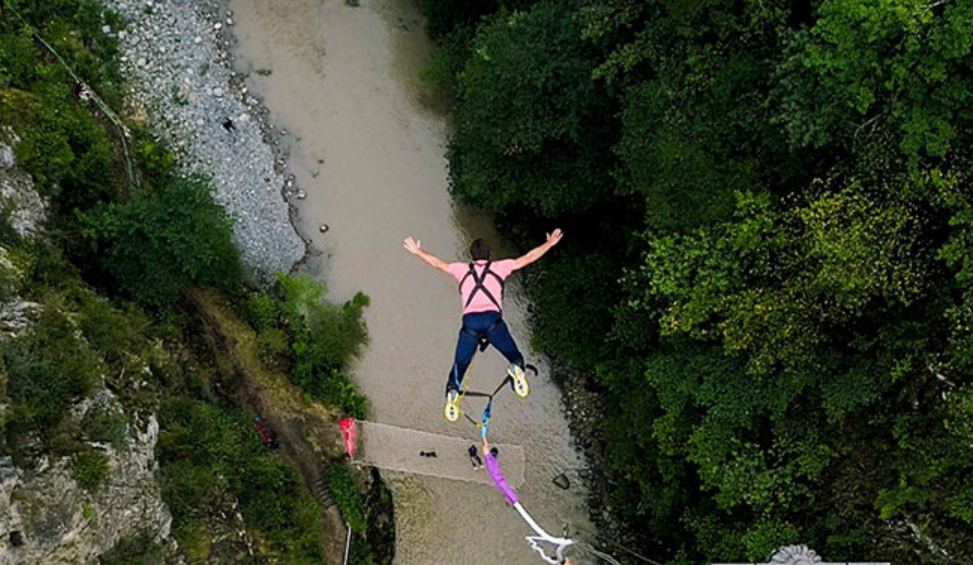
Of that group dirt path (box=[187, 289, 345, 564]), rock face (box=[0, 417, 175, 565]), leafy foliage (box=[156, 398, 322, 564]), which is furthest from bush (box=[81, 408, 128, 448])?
dirt path (box=[187, 289, 345, 564])

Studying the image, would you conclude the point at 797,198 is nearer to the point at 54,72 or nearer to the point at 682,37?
the point at 682,37

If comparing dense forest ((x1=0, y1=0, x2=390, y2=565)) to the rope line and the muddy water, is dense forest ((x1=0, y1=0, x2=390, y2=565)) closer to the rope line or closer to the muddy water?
the muddy water

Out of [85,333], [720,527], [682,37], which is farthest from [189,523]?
[682,37]

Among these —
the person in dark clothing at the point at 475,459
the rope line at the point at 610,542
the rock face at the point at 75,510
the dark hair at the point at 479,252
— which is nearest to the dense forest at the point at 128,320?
the rock face at the point at 75,510

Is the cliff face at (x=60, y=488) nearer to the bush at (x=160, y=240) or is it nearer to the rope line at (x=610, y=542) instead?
the bush at (x=160, y=240)

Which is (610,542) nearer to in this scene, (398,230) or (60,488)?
(398,230)
